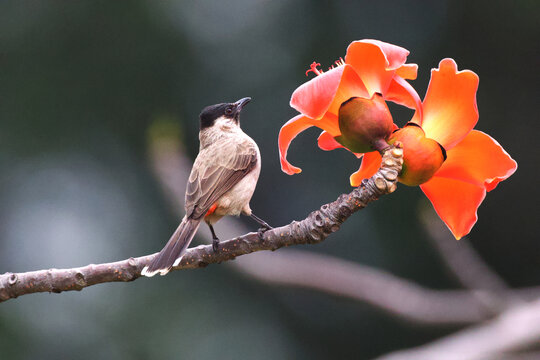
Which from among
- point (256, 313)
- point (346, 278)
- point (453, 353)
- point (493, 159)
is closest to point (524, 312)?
point (453, 353)

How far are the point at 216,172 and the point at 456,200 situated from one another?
152cm

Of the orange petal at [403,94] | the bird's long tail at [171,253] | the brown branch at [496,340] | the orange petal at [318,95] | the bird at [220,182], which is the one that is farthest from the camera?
the brown branch at [496,340]

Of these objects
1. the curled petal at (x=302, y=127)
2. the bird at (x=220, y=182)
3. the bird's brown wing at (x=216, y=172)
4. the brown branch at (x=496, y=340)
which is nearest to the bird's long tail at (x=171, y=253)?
the bird at (x=220, y=182)

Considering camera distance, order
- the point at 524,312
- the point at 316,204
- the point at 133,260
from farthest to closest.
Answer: the point at 316,204, the point at 524,312, the point at 133,260

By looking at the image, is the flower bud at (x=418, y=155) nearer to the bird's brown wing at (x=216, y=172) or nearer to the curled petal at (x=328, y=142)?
the curled petal at (x=328, y=142)

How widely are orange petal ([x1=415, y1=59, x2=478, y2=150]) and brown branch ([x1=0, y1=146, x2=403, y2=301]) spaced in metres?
0.15

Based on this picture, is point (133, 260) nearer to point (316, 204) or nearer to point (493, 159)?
point (493, 159)

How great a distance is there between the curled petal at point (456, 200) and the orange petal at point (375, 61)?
28 centimetres

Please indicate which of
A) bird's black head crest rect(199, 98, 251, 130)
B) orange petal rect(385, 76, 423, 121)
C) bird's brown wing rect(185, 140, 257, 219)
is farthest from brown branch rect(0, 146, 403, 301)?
bird's black head crest rect(199, 98, 251, 130)

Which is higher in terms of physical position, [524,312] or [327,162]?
[327,162]

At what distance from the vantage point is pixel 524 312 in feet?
11.1

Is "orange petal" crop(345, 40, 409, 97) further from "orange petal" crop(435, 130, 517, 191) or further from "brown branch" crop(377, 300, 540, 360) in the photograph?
"brown branch" crop(377, 300, 540, 360)

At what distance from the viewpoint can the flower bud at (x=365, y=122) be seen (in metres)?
1.54

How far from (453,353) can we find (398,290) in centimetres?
76
